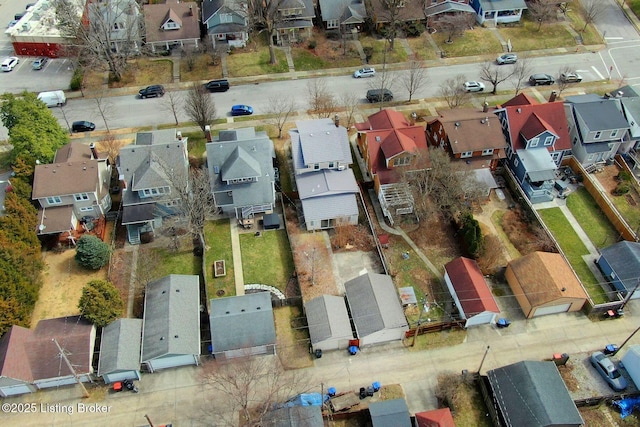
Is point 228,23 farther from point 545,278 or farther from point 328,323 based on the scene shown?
point 545,278

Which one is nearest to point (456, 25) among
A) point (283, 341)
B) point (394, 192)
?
point (394, 192)

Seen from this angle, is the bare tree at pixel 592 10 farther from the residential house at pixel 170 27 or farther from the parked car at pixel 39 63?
the parked car at pixel 39 63

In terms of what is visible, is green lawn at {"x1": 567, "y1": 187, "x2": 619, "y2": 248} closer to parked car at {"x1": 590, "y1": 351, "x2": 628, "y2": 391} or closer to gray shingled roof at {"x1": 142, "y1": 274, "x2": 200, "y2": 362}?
parked car at {"x1": 590, "y1": 351, "x2": 628, "y2": 391}

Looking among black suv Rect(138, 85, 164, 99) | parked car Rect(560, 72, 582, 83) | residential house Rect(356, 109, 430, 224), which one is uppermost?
black suv Rect(138, 85, 164, 99)

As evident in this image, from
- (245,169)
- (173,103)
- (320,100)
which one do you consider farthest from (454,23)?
(245,169)

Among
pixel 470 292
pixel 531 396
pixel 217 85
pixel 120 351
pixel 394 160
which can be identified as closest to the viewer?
pixel 531 396

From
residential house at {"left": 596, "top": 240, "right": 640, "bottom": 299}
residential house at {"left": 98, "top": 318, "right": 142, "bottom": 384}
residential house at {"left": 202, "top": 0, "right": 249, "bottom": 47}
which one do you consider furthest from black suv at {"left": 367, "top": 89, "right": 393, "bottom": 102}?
residential house at {"left": 98, "top": 318, "right": 142, "bottom": 384}

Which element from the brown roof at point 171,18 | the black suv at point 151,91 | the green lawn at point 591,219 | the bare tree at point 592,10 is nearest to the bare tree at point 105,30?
the brown roof at point 171,18
